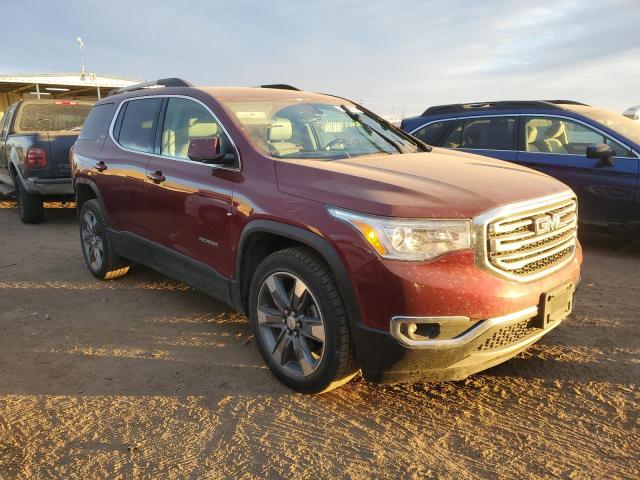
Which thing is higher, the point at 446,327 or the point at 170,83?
the point at 170,83

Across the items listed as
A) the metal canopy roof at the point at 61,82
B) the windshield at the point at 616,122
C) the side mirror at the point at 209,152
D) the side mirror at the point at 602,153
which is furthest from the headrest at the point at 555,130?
the metal canopy roof at the point at 61,82

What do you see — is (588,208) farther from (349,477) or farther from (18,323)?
(18,323)

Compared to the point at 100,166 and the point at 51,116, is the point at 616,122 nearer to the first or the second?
the point at 100,166

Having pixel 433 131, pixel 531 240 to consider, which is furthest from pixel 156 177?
pixel 433 131

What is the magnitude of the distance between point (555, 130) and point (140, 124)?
4.63 metres

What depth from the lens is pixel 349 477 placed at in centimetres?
228

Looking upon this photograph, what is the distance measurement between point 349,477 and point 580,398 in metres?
1.44

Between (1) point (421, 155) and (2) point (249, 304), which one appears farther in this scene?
(1) point (421, 155)

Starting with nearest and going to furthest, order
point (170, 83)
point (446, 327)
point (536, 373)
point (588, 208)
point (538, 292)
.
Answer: point (446, 327) < point (538, 292) < point (536, 373) < point (170, 83) < point (588, 208)

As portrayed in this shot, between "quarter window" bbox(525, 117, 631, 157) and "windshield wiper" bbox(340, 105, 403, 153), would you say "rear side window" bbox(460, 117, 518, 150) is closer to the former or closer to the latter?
"quarter window" bbox(525, 117, 631, 157)

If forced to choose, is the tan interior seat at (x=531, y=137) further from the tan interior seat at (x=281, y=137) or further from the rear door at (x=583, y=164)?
the tan interior seat at (x=281, y=137)

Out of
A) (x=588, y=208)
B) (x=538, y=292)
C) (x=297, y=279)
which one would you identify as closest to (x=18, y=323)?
(x=297, y=279)

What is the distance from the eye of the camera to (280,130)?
11.4 feet

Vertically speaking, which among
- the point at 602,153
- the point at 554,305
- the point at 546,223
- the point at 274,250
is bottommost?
the point at 554,305
